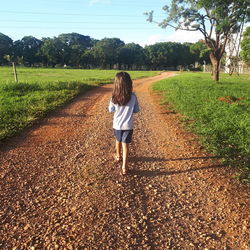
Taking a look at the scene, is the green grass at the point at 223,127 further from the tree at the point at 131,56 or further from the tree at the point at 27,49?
the tree at the point at 27,49

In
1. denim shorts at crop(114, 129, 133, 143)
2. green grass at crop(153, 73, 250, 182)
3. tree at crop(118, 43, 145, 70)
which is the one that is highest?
tree at crop(118, 43, 145, 70)

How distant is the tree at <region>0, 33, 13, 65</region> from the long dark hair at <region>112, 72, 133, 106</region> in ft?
270

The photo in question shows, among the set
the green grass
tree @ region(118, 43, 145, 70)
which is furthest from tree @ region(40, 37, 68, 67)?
the green grass

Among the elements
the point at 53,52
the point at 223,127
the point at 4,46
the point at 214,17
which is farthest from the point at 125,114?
the point at 4,46

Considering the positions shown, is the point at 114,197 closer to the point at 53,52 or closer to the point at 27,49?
the point at 53,52

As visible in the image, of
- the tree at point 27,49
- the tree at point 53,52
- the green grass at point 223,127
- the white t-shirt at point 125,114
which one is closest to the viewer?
the white t-shirt at point 125,114

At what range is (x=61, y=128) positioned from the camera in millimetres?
6270

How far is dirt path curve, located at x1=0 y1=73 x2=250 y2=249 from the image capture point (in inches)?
97.0

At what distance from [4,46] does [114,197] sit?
89.8 m

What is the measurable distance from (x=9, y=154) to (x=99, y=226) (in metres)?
2.87

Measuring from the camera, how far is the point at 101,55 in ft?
254

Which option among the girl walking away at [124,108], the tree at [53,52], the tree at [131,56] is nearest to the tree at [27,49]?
the tree at [53,52]

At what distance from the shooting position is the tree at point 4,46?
76.3 meters

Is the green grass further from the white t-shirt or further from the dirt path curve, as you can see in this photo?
the white t-shirt
